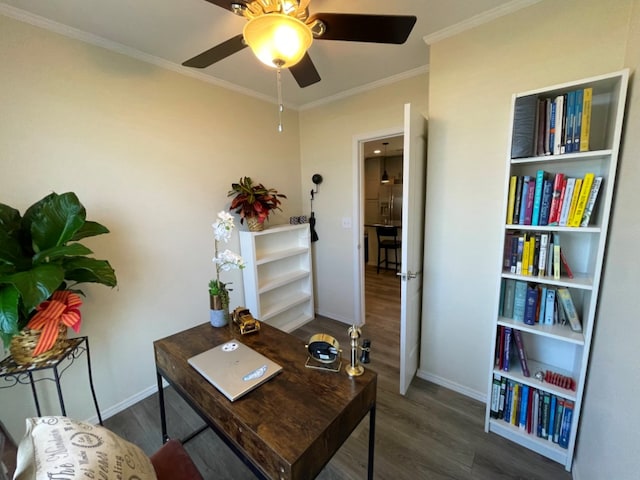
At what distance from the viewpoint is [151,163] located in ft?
6.59

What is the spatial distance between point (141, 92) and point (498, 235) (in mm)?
2743

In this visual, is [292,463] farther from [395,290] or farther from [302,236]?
[395,290]

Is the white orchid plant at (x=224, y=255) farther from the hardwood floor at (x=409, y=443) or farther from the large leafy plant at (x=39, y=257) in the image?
the hardwood floor at (x=409, y=443)

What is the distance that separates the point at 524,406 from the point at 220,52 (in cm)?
270

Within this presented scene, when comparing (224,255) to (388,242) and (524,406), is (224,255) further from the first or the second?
(388,242)

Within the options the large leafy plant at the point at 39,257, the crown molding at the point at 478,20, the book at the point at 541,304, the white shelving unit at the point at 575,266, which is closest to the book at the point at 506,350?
the white shelving unit at the point at 575,266

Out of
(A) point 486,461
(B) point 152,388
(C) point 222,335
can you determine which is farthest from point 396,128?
(B) point 152,388

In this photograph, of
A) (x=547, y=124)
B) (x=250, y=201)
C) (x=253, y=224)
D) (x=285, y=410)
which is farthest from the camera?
(x=253, y=224)

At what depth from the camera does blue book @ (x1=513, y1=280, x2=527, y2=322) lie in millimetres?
1559

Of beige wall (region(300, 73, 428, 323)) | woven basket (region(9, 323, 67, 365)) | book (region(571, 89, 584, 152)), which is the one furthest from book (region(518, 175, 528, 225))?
woven basket (region(9, 323, 67, 365))

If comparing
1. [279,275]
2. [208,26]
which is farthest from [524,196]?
[279,275]

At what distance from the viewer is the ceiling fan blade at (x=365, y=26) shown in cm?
108

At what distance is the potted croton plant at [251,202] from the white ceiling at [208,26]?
3.22 ft

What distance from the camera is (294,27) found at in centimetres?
104
